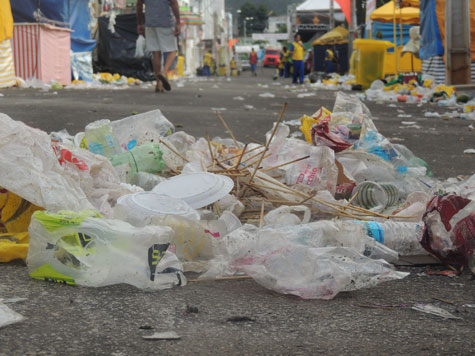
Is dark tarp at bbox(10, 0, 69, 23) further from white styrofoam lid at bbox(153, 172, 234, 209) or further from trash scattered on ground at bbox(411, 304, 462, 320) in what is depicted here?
trash scattered on ground at bbox(411, 304, 462, 320)

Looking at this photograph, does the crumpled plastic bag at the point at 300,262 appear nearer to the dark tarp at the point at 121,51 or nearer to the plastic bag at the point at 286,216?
the plastic bag at the point at 286,216

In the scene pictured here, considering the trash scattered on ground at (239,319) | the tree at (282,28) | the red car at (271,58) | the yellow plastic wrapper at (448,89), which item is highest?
the tree at (282,28)

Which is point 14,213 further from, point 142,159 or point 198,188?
point 142,159

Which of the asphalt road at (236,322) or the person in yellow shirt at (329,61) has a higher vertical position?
the person in yellow shirt at (329,61)

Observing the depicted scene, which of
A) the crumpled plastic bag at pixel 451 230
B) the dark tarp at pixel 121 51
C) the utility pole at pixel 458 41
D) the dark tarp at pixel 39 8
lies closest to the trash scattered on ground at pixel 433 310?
the crumpled plastic bag at pixel 451 230

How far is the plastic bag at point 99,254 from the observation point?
82.8 inches

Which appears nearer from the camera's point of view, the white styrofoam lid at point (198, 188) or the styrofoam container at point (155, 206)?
the styrofoam container at point (155, 206)

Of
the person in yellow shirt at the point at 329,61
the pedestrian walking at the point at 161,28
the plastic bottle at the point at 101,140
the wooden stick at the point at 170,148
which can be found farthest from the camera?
the person in yellow shirt at the point at 329,61

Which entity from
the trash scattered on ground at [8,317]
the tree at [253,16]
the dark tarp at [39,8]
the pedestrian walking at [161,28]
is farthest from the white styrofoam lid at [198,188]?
the tree at [253,16]

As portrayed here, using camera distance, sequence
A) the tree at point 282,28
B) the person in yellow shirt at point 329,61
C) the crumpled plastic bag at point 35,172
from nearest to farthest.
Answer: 1. the crumpled plastic bag at point 35,172
2. the person in yellow shirt at point 329,61
3. the tree at point 282,28

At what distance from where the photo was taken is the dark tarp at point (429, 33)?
46.3 feet

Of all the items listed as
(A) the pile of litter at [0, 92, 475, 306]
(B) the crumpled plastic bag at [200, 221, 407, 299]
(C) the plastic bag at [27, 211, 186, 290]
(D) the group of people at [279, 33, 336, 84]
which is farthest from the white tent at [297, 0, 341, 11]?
(C) the plastic bag at [27, 211, 186, 290]

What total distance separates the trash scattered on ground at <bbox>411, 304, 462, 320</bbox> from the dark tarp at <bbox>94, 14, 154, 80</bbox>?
2112cm

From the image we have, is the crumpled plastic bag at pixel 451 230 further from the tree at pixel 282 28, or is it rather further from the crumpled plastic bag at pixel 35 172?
the tree at pixel 282 28
